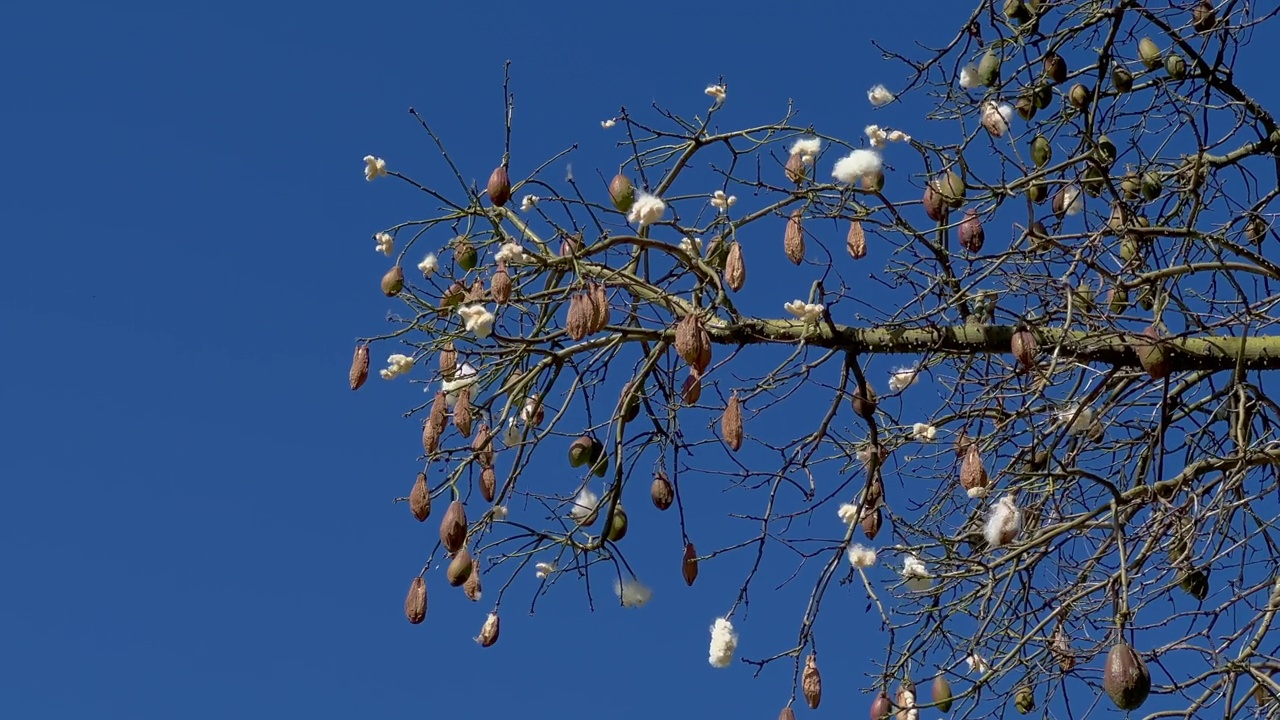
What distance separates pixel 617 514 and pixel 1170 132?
192cm

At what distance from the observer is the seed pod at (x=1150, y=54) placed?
485 cm

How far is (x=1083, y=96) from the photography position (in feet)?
16.0

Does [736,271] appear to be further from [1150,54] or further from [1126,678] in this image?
[1150,54]

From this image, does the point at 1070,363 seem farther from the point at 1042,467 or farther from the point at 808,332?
the point at 808,332

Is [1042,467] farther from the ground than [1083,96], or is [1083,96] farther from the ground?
[1083,96]

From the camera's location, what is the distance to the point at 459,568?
3.91 meters

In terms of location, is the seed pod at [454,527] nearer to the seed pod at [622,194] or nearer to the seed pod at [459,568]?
the seed pod at [459,568]

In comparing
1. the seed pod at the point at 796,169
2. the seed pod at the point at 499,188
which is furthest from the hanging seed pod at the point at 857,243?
the seed pod at the point at 499,188

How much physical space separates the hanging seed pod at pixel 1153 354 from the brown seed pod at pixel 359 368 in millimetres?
1792

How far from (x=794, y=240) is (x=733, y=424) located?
1.50ft

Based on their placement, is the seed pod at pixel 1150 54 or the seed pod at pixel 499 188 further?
the seed pod at pixel 1150 54

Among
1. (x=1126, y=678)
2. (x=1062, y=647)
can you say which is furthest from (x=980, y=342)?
(x=1126, y=678)

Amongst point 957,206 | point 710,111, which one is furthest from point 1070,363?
point 710,111

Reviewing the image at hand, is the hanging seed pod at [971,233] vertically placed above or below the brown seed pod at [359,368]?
above
